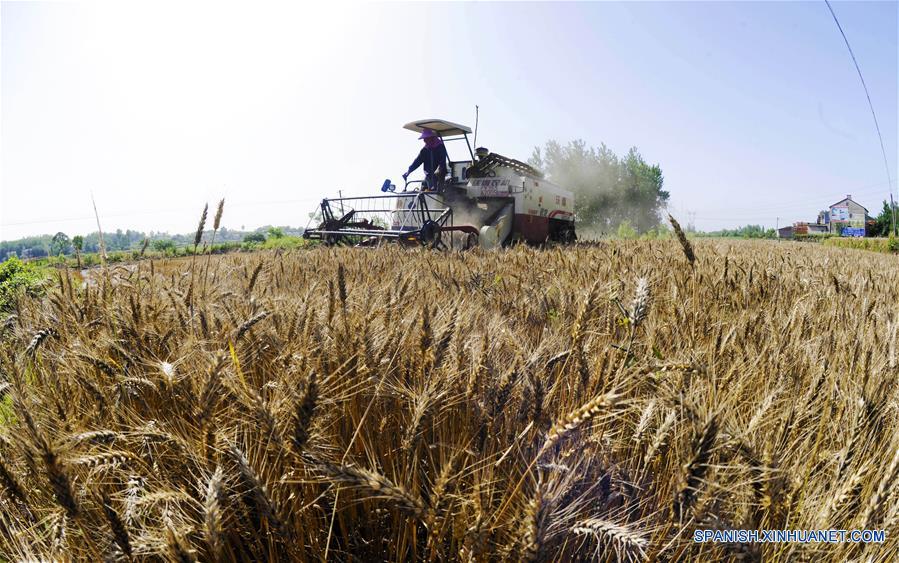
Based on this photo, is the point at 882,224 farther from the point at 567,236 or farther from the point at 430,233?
the point at 430,233

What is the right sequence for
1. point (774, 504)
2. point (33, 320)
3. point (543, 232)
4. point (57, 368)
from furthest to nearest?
1. point (543, 232)
2. point (33, 320)
3. point (57, 368)
4. point (774, 504)

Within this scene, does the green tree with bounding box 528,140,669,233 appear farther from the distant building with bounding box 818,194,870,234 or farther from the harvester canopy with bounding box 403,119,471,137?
the distant building with bounding box 818,194,870,234

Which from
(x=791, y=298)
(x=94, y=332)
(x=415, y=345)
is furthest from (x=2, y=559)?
(x=791, y=298)

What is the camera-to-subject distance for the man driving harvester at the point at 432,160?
1098 centimetres

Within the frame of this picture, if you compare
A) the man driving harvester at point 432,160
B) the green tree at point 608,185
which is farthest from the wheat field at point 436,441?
the green tree at point 608,185

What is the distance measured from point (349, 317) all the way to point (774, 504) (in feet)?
4.16

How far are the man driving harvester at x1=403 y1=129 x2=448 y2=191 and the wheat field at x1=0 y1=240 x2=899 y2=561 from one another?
30.5 feet

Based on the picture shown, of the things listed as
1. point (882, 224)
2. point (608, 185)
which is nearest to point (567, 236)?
point (608, 185)

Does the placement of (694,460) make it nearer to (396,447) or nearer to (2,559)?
(396,447)

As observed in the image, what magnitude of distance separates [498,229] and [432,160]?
2.96 meters

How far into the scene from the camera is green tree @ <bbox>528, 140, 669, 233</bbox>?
47.2 m

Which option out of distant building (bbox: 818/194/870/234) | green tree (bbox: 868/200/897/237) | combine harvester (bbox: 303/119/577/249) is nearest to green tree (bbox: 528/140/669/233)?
green tree (bbox: 868/200/897/237)

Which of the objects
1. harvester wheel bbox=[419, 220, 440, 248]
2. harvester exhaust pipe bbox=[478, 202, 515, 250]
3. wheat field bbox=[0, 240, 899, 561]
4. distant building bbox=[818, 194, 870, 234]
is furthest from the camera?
distant building bbox=[818, 194, 870, 234]

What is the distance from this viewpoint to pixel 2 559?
1.22m
